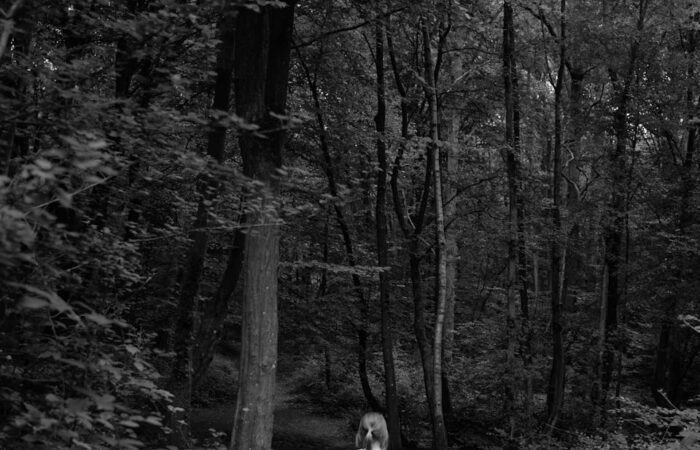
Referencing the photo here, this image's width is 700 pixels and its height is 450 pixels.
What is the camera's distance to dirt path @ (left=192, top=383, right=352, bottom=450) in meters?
15.6

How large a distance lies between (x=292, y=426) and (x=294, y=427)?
4.0 inches

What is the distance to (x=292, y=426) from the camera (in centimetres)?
1778

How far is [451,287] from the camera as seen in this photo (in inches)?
771

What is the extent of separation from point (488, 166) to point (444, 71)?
307 centimetres

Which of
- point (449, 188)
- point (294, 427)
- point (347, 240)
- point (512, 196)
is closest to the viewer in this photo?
point (512, 196)

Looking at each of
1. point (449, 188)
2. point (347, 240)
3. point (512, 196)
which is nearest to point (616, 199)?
point (512, 196)

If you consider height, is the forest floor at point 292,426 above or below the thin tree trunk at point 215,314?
below

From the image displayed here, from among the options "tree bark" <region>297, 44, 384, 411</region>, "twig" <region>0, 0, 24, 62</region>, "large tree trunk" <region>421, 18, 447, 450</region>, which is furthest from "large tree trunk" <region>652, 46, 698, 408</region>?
"twig" <region>0, 0, 24, 62</region>

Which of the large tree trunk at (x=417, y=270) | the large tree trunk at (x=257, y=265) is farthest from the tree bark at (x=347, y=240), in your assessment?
the large tree trunk at (x=257, y=265)

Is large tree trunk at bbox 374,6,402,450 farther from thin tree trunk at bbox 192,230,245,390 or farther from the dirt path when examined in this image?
thin tree trunk at bbox 192,230,245,390

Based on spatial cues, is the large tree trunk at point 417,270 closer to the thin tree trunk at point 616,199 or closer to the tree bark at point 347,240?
the tree bark at point 347,240

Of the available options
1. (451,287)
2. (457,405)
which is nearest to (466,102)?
(451,287)

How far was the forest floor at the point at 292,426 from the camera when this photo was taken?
15.6 metres

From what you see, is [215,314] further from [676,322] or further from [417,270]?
[676,322]
